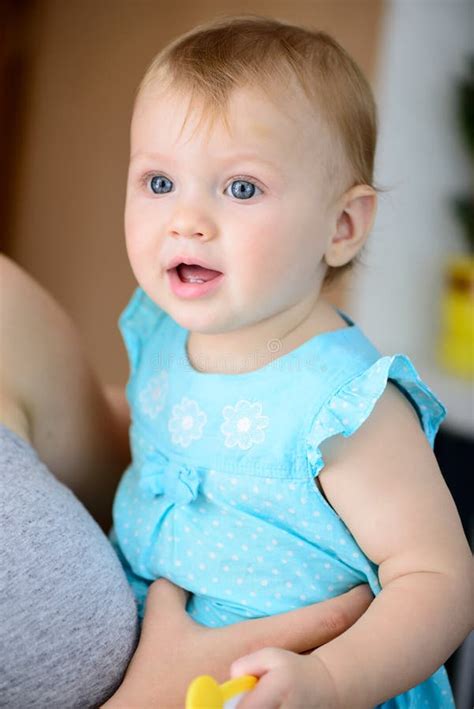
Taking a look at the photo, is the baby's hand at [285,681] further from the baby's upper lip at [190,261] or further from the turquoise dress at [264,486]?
the baby's upper lip at [190,261]

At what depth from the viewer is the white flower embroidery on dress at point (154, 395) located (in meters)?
0.94

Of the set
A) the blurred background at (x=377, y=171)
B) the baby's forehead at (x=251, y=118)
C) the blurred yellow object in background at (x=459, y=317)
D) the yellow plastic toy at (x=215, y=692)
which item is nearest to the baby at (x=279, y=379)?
the baby's forehead at (x=251, y=118)

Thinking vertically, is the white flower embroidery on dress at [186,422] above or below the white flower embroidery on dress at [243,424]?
below

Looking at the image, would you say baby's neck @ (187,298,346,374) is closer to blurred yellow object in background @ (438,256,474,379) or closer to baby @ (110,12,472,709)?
baby @ (110,12,472,709)

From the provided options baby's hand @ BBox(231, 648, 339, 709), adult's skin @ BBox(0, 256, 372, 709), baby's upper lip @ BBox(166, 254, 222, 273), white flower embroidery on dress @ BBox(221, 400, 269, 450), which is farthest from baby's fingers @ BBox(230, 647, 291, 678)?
baby's upper lip @ BBox(166, 254, 222, 273)

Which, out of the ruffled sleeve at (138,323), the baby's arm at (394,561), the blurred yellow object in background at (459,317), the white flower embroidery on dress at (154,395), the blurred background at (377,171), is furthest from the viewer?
the blurred yellow object in background at (459,317)

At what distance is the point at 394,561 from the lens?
2.45 feet

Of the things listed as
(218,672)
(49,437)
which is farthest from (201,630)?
(49,437)

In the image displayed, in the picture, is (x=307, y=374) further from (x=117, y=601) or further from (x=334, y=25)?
(x=334, y=25)

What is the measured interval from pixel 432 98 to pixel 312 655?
1.92 m

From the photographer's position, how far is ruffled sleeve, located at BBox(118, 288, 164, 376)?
105 centimetres

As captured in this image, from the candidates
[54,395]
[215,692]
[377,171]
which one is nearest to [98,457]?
[54,395]

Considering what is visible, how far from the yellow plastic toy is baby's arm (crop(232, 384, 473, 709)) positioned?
0.02 m

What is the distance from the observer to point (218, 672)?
0.75 m
